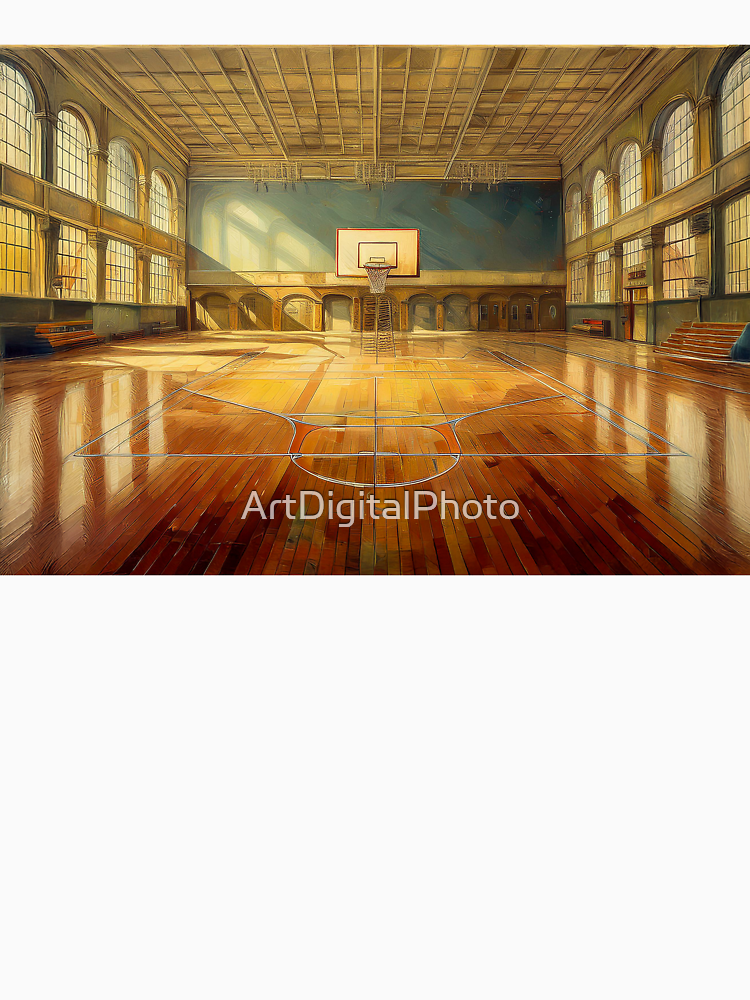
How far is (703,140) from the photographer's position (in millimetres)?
4039

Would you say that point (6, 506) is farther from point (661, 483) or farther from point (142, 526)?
point (661, 483)

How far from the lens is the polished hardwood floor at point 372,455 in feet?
9.52

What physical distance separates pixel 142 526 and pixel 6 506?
820 millimetres

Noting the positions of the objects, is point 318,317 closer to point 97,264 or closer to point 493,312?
point 493,312

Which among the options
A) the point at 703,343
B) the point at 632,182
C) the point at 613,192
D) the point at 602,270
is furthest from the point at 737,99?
the point at 703,343

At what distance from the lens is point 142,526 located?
3078 millimetres

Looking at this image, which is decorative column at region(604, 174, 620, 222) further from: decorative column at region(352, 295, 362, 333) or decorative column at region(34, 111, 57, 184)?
decorative column at region(34, 111, 57, 184)

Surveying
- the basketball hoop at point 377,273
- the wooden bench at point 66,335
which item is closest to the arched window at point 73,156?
the wooden bench at point 66,335

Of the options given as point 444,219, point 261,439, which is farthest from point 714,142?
point 261,439

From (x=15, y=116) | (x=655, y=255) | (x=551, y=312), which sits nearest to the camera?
(x=15, y=116)

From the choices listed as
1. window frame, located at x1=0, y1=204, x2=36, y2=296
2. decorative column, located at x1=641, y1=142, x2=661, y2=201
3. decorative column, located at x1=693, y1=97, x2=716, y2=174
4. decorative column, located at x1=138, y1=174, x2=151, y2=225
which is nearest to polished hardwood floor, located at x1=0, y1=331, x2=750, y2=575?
window frame, located at x1=0, y1=204, x2=36, y2=296

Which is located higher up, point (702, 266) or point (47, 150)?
point (47, 150)

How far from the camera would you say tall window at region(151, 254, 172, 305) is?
4.55 meters

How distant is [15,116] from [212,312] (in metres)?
1.47
